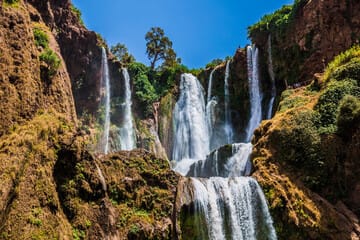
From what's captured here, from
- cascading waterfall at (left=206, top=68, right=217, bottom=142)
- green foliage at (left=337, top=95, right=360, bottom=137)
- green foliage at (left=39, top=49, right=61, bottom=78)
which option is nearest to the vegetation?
cascading waterfall at (left=206, top=68, right=217, bottom=142)

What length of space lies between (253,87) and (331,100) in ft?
44.9

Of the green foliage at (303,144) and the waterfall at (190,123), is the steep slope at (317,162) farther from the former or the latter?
the waterfall at (190,123)

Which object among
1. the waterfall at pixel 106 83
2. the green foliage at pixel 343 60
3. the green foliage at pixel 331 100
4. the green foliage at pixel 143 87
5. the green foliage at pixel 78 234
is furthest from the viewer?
the green foliage at pixel 143 87

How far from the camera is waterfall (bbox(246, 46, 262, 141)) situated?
28.0 m

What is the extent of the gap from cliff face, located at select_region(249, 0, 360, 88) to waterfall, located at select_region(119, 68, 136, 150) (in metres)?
12.1

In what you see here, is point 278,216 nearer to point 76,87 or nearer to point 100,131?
point 100,131

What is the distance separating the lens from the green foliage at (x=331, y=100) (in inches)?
599

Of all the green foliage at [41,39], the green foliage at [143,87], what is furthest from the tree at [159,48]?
the green foliage at [41,39]

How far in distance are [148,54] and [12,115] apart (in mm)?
31858

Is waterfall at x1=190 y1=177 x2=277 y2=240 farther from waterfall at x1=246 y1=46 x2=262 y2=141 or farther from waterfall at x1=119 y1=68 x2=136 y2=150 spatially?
waterfall at x1=119 y1=68 x2=136 y2=150

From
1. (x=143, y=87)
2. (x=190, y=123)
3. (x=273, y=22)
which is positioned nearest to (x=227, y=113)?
(x=190, y=123)

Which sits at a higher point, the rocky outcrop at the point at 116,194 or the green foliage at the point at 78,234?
the rocky outcrop at the point at 116,194

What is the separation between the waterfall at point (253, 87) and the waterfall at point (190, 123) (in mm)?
4517

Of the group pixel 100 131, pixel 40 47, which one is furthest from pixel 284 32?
pixel 40 47
